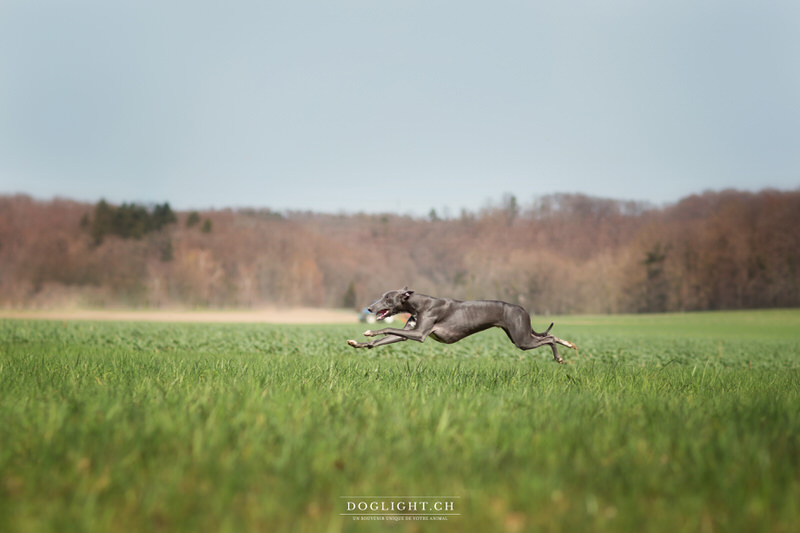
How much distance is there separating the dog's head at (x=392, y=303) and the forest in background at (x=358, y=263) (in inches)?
3763

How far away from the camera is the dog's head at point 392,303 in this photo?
7691 mm

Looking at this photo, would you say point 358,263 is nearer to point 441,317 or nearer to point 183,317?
point 183,317

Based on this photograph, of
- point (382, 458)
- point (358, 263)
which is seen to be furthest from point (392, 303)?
point (358, 263)

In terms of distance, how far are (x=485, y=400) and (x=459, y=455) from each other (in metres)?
2.25

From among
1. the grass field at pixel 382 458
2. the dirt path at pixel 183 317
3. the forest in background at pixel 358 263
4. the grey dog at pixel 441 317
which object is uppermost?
the forest in background at pixel 358 263

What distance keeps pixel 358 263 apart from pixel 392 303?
396ft

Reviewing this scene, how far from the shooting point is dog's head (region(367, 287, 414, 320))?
7.69 metres

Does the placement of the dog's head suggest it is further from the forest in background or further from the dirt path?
the forest in background

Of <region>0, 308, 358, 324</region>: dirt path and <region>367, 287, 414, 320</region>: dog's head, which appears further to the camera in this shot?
<region>0, 308, 358, 324</region>: dirt path

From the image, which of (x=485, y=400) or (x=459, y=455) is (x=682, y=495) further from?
(x=485, y=400)

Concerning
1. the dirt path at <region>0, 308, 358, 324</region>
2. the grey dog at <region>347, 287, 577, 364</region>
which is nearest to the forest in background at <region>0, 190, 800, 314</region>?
the dirt path at <region>0, 308, 358, 324</region>

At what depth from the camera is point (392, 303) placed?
25.8ft

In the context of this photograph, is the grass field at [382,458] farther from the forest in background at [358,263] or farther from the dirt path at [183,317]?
the forest in background at [358,263]

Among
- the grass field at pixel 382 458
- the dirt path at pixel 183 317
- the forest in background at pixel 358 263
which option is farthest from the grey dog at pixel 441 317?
the forest in background at pixel 358 263
